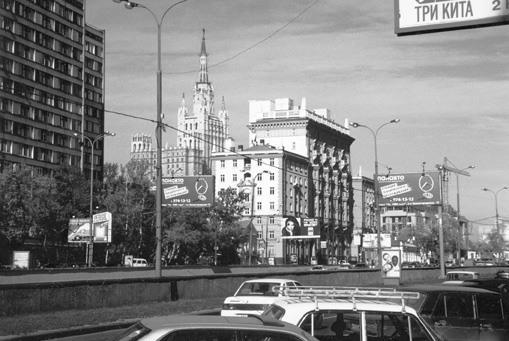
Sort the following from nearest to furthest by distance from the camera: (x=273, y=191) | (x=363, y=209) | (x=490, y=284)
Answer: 1. (x=490, y=284)
2. (x=273, y=191)
3. (x=363, y=209)

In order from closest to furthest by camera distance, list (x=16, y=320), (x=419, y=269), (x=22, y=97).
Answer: (x=16, y=320)
(x=419, y=269)
(x=22, y=97)

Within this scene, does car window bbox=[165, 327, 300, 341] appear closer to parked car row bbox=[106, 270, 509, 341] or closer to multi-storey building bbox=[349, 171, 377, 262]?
parked car row bbox=[106, 270, 509, 341]

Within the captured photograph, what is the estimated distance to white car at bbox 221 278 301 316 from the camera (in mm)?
17375

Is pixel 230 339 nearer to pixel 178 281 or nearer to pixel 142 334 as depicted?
pixel 142 334

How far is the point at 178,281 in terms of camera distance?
92.1 feet

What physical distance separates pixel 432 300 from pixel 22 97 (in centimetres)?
8452

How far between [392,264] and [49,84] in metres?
71.1

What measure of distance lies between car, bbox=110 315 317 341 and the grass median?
1183 centimetres

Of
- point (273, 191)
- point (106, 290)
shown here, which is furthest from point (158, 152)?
point (273, 191)

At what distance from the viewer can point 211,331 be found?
571cm

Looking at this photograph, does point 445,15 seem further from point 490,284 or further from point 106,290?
point 106,290

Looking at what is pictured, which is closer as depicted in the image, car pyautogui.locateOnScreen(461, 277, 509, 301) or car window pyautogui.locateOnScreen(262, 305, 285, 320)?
car window pyautogui.locateOnScreen(262, 305, 285, 320)

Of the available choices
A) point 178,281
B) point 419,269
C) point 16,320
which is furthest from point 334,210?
point 16,320

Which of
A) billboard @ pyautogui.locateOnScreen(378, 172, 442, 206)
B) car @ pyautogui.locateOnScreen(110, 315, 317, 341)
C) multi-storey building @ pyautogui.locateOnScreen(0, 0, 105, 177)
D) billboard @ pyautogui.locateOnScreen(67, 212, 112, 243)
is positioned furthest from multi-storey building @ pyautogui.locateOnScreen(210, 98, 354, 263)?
car @ pyautogui.locateOnScreen(110, 315, 317, 341)
